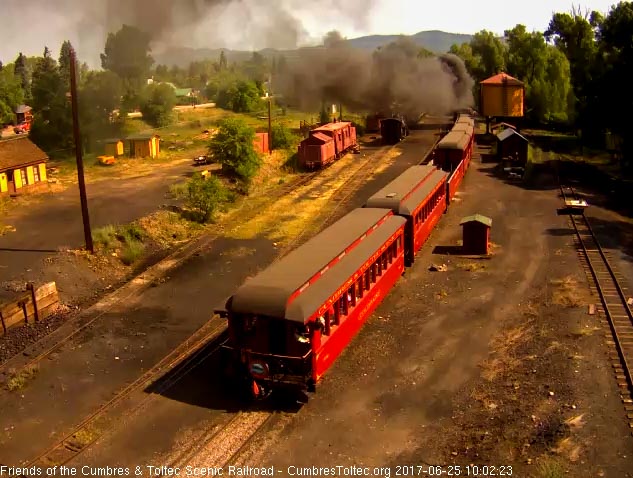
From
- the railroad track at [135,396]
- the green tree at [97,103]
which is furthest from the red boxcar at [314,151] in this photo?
the railroad track at [135,396]

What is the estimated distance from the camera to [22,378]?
1759 cm

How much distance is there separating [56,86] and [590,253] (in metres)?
47.6

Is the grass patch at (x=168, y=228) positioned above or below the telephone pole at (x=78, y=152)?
below

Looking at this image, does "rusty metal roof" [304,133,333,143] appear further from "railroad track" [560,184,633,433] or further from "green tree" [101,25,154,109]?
"railroad track" [560,184,633,433]

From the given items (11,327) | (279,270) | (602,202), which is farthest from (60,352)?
(602,202)

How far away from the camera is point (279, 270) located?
16500mm

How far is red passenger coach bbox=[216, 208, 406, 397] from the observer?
14.7m

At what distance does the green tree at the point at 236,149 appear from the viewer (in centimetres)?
4134

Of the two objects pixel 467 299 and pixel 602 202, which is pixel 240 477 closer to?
pixel 467 299

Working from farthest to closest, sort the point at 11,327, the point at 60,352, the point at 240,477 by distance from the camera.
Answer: the point at 11,327 < the point at 60,352 < the point at 240,477

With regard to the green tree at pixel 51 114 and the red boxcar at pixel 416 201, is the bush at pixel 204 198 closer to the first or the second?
the red boxcar at pixel 416 201

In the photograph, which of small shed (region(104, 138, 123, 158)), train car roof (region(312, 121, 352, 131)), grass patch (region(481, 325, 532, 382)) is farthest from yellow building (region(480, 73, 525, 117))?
grass patch (region(481, 325, 532, 382))

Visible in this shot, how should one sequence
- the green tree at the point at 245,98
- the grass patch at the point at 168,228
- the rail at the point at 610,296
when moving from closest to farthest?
the rail at the point at 610,296
the grass patch at the point at 168,228
the green tree at the point at 245,98

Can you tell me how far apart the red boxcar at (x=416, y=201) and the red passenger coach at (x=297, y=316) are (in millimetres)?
6454
